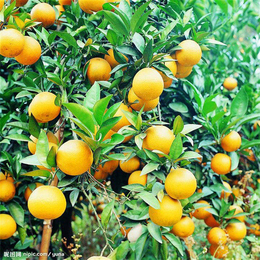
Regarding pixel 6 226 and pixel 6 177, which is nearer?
pixel 6 226

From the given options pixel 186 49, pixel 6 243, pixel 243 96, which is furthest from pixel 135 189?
pixel 6 243

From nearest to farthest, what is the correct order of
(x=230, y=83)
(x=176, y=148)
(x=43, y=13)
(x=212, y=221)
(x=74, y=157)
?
(x=74, y=157), (x=176, y=148), (x=43, y=13), (x=212, y=221), (x=230, y=83)

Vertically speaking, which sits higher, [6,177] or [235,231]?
[6,177]

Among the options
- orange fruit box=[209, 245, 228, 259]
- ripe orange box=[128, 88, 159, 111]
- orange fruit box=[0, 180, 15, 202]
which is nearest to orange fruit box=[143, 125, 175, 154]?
ripe orange box=[128, 88, 159, 111]

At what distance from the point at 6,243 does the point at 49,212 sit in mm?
1012

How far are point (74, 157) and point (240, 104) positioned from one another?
114 cm

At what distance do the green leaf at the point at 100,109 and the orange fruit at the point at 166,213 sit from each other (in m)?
0.39

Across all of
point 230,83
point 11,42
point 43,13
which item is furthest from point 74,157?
point 230,83

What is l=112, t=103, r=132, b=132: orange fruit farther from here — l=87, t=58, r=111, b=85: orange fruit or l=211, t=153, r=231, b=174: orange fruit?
l=211, t=153, r=231, b=174: orange fruit

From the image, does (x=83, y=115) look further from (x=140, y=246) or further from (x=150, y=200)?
(x=140, y=246)

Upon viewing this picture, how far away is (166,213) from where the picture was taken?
104 cm

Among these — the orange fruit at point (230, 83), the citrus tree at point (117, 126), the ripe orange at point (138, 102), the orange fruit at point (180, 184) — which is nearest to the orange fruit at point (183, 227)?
the citrus tree at point (117, 126)

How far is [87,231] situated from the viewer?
12.3 feet

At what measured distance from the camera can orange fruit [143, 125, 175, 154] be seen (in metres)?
1.11
